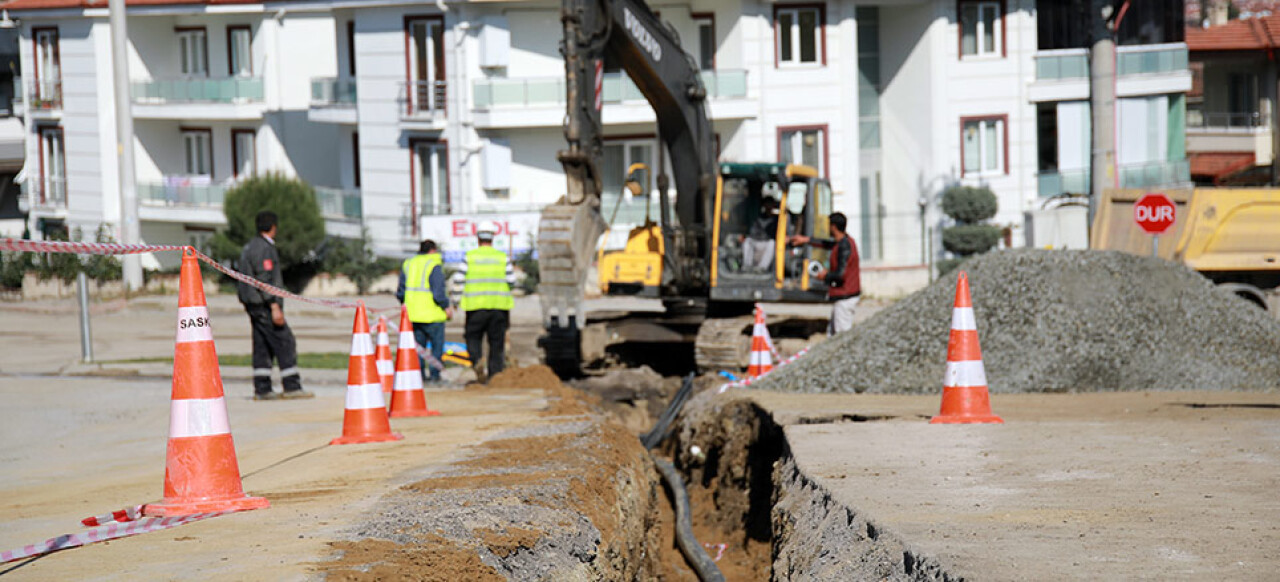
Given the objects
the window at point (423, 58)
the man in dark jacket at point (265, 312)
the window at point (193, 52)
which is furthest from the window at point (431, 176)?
the man in dark jacket at point (265, 312)

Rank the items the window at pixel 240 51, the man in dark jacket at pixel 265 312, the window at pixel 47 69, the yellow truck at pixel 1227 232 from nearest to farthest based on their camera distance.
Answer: the man in dark jacket at pixel 265 312, the yellow truck at pixel 1227 232, the window at pixel 240 51, the window at pixel 47 69

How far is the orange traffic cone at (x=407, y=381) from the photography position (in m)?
11.7

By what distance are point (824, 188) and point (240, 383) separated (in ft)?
24.6

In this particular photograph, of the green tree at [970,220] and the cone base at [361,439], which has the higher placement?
the green tree at [970,220]

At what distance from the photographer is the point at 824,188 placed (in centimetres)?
1823

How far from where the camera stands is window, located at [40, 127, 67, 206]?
47.0 m

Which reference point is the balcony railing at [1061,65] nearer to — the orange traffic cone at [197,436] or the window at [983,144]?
the window at [983,144]

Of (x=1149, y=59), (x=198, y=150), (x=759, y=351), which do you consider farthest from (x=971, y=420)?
(x=198, y=150)

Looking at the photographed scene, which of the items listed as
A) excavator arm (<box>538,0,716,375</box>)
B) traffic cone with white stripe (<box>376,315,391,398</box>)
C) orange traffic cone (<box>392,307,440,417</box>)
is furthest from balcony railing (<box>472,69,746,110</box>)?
orange traffic cone (<box>392,307,440,417</box>)

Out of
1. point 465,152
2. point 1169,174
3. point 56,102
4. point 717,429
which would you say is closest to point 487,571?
point 717,429

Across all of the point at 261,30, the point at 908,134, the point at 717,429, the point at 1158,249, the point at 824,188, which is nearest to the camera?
the point at 717,429

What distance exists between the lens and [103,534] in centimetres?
621

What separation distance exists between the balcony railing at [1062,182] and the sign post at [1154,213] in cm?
1767

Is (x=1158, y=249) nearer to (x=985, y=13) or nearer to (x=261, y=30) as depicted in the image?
(x=985, y=13)
